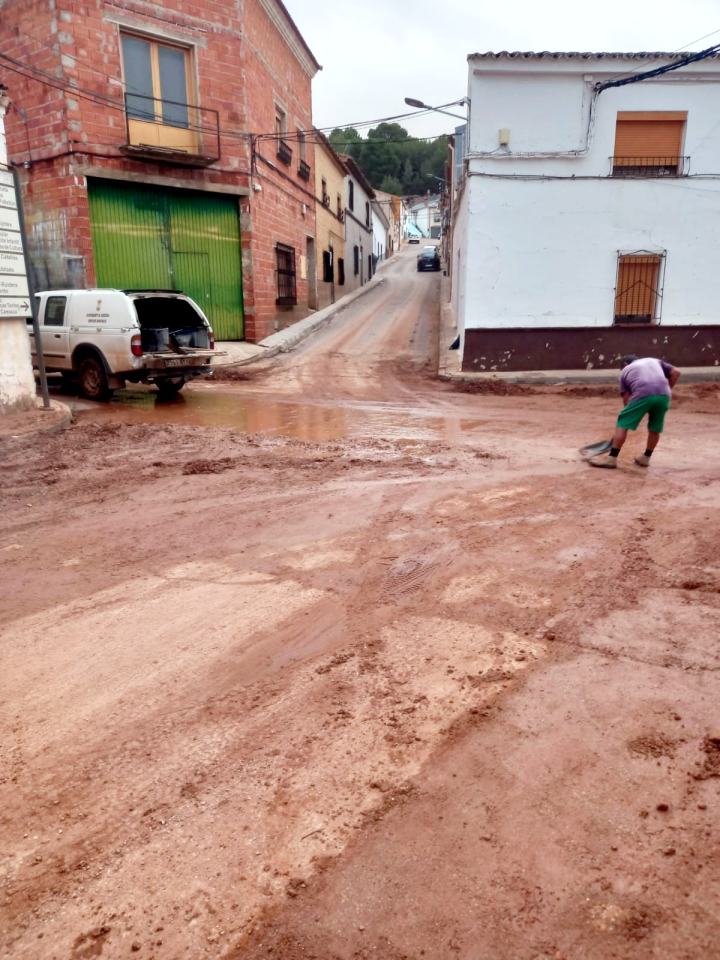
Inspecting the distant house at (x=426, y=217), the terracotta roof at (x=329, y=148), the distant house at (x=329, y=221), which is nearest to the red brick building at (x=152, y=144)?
the terracotta roof at (x=329, y=148)

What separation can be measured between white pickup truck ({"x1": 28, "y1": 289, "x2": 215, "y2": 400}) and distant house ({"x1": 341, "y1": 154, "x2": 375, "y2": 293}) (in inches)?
877

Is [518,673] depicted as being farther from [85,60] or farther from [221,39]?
[221,39]

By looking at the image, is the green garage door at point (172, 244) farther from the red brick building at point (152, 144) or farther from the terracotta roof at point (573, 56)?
the terracotta roof at point (573, 56)

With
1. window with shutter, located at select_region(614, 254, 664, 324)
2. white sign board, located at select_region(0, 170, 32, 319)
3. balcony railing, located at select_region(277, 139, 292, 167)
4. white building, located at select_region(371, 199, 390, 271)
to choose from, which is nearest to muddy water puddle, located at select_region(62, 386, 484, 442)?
white sign board, located at select_region(0, 170, 32, 319)

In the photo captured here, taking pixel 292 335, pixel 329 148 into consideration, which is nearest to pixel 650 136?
pixel 292 335

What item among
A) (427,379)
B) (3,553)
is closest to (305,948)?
(3,553)

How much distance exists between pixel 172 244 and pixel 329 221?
12.8m

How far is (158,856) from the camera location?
2102 mm

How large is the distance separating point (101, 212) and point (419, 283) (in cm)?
2527

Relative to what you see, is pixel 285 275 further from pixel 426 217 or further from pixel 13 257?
pixel 426 217

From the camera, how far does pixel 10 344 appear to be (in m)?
9.13

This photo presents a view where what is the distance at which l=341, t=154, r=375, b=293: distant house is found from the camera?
107ft

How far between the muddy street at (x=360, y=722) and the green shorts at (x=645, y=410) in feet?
3.44

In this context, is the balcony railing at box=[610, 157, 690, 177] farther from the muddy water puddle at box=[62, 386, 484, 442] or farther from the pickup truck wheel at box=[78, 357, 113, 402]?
the pickup truck wheel at box=[78, 357, 113, 402]
